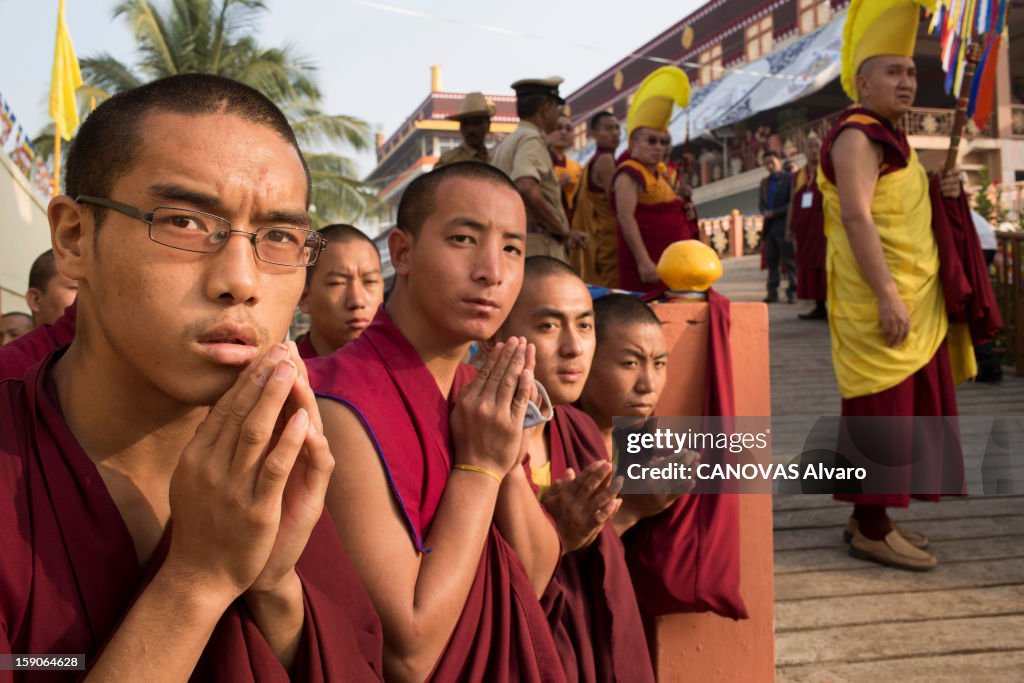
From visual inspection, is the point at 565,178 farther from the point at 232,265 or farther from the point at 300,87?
the point at 300,87

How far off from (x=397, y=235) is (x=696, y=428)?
1.26 metres

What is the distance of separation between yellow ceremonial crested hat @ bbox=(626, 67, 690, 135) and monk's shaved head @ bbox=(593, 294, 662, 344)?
3.00 m

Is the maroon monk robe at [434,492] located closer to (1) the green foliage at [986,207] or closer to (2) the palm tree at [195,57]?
(1) the green foliage at [986,207]

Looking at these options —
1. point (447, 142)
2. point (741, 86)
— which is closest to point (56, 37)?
point (741, 86)

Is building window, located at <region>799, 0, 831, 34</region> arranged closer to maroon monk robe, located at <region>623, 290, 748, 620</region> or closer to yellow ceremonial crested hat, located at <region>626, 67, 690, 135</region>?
yellow ceremonial crested hat, located at <region>626, 67, 690, 135</region>

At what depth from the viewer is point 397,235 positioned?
198 centimetres

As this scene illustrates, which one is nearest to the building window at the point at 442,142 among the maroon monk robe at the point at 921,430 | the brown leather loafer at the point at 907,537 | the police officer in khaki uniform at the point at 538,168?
the police officer in khaki uniform at the point at 538,168

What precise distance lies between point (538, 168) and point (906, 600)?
2.91 metres

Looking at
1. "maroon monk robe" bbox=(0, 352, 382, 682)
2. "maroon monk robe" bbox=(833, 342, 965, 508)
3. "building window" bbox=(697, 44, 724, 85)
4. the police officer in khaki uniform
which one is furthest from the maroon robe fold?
"building window" bbox=(697, 44, 724, 85)

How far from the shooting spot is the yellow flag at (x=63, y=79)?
29.5 feet

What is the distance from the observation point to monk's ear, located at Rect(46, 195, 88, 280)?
44.1 inches

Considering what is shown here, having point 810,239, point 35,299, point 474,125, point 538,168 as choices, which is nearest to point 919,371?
point 538,168

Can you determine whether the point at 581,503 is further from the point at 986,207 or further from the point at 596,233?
the point at 986,207

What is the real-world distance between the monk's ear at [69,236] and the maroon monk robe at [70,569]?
0.54ft
